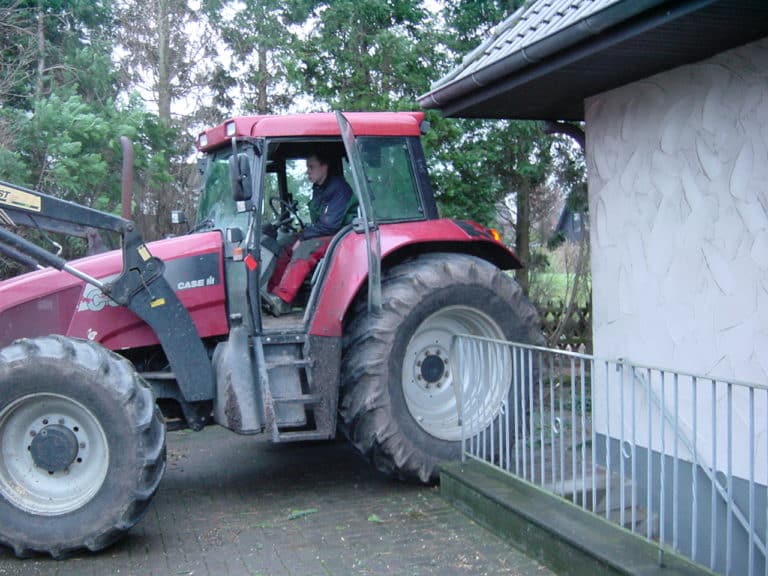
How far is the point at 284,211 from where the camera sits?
712 centimetres

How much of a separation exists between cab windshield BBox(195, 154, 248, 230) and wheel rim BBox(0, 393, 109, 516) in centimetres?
190

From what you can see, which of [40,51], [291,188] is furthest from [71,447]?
[40,51]

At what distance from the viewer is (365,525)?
5566 mm

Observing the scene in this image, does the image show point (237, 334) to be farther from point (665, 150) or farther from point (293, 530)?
point (665, 150)

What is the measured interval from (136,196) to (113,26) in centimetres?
540

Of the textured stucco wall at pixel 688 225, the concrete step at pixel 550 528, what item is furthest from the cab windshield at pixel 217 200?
the textured stucco wall at pixel 688 225

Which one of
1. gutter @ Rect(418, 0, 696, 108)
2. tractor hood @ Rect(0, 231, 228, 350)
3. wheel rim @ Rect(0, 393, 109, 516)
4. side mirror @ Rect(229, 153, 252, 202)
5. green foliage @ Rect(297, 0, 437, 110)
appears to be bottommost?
wheel rim @ Rect(0, 393, 109, 516)

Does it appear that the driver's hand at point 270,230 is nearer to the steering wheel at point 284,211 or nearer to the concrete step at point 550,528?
the steering wheel at point 284,211

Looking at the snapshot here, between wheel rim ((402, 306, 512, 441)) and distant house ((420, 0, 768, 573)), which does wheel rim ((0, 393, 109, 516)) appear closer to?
wheel rim ((402, 306, 512, 441))

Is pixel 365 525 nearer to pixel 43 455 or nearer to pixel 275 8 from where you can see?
pixel 43 455

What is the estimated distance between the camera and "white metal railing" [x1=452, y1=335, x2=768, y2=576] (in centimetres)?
439

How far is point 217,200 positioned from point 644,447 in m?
3.68

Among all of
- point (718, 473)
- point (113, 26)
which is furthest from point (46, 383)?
point (113, 26)

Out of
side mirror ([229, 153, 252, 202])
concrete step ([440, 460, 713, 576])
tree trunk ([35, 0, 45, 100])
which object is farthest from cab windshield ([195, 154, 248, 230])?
tree trunk ([35, 0, 45, 100])
